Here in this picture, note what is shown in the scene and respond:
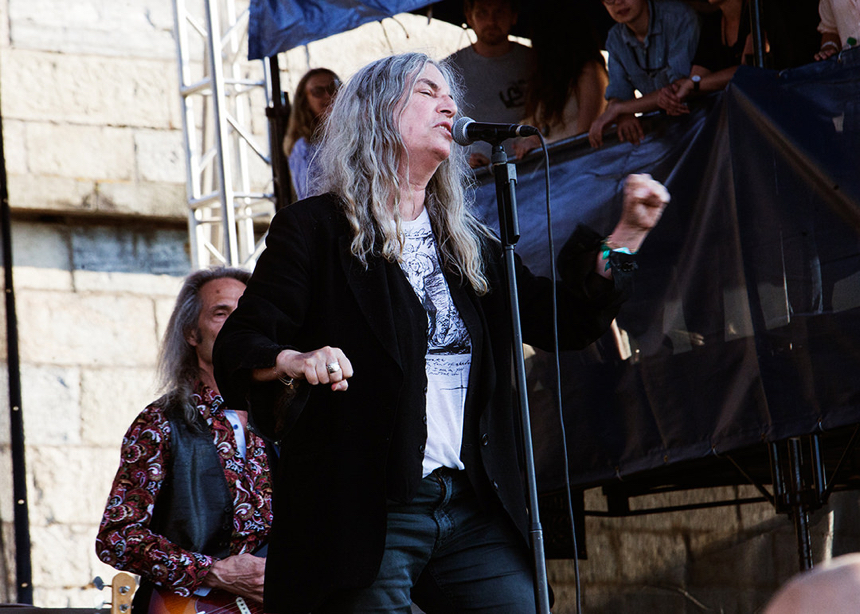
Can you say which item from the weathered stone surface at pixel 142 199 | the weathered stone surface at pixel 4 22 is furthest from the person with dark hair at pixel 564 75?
the weathered stone surface at pixel 4 22

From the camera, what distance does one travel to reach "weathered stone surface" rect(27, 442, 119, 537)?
7.18 meters

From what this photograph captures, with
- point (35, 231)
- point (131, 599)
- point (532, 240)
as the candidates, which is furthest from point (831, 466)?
point (35, 231)

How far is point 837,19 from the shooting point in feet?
12.9

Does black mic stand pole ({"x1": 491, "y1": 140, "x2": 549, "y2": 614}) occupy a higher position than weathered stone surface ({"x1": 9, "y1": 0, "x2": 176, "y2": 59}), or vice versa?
weathered stone surface ({"x1": 9, "y1": 0, "x2": 176, "y2": 59})

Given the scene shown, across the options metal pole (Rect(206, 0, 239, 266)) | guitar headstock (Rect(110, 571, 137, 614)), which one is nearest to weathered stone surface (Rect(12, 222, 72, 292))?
metal pole (Rect(206, 0, 239, 266))

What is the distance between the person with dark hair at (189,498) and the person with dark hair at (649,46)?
6.17 feet

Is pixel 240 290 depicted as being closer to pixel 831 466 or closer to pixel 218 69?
pixel 218 69

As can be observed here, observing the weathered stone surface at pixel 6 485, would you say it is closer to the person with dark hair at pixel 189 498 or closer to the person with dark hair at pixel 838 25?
the person with dark hair at pixel 189 498

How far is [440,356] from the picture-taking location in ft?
7.99

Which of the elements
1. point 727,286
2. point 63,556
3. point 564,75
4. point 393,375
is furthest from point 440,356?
point 63,556

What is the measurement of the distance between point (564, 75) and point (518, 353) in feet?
9.55

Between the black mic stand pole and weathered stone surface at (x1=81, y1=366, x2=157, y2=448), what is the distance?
5.29 meters

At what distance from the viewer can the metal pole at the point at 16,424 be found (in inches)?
272

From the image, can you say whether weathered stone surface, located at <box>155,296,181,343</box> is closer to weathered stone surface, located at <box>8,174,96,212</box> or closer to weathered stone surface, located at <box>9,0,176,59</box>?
weathered stone surface, located at <box>8,174,96,212</box>
